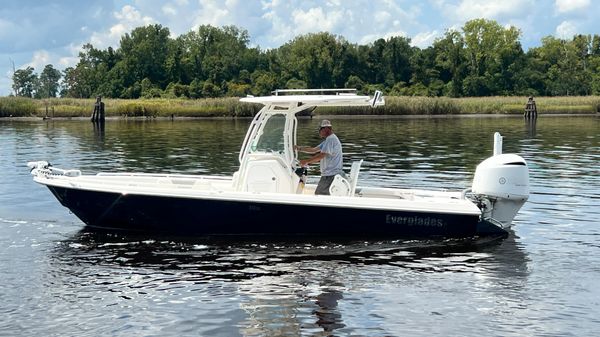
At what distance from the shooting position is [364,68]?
106438mm

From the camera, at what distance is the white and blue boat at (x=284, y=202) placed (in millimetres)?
12828

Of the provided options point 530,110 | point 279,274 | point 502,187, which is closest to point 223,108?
point 530,110

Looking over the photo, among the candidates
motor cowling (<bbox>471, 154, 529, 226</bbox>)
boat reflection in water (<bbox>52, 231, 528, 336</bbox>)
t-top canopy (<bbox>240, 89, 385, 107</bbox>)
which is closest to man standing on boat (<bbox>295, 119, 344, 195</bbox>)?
t-top canopy (<bbox>240, 89, 385, 107</bbox>)

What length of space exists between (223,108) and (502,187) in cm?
5833

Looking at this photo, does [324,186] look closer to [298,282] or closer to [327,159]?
[327,159]

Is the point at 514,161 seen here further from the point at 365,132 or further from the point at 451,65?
the point at 451,65

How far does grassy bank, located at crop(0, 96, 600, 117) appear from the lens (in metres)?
70.4

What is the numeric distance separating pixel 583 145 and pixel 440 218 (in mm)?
24496

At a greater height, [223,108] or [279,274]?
[223,108]

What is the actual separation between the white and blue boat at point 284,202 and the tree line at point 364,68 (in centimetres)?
8283

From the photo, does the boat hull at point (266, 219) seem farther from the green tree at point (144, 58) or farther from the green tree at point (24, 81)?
the green tree at point (24, 81)

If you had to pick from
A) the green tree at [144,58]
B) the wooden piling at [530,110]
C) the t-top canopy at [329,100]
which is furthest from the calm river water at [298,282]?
the green tree at [144,58]

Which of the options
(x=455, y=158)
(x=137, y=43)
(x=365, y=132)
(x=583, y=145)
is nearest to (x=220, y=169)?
(x=455, y=158)

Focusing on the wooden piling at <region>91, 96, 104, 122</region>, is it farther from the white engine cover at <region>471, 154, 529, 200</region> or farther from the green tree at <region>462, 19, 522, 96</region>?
the green tree at <region>462, 19, 522, 96</region>
